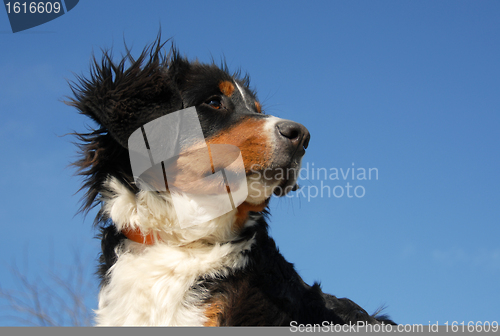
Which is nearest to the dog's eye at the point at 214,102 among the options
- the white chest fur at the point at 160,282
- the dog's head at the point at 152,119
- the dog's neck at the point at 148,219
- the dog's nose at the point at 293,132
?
the dog's head at the point at 152,119

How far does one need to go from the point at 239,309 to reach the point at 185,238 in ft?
2.31

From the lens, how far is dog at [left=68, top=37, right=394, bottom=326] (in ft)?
10.5

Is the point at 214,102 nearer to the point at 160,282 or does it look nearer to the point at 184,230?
the point at 184,230

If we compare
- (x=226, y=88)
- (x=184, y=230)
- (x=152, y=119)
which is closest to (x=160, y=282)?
(x=184, y=230)

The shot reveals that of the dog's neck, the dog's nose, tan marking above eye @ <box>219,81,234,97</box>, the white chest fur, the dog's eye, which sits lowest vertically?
the white chest fur

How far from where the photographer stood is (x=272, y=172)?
3.49 meters

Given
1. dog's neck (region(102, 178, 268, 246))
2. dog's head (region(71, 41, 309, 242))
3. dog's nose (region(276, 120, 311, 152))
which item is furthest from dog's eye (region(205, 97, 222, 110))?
dog's neck (region(102, 178, 268, 246))

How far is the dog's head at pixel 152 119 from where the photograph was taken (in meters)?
3.43

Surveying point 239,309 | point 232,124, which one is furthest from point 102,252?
point 232,124

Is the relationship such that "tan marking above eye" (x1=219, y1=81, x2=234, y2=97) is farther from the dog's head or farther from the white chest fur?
the white chest fur

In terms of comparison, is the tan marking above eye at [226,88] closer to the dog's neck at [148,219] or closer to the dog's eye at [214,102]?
the dog's eye at [214,102]

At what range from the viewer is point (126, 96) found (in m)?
3.48

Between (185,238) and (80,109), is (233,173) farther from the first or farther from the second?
(80,109)

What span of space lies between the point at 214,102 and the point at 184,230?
1.27 m
